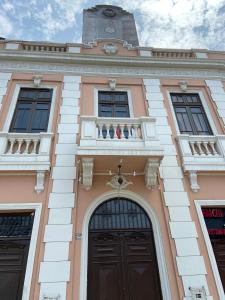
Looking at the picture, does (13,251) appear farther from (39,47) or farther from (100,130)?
(39,47)

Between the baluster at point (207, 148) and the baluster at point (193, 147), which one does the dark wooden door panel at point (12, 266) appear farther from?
the baluster at point (207, 148)

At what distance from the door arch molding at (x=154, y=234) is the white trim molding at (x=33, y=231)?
3.37 feet

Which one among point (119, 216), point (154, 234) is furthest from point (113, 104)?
point (154, 234)

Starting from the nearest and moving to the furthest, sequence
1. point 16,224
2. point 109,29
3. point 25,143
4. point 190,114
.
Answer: point 16,224 < point 25,143 < point 190,114 < point 109,29

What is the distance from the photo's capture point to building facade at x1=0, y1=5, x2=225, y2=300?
5.02 metres

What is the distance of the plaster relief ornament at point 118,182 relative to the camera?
618cm

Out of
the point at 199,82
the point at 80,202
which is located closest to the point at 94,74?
the point at 199,82

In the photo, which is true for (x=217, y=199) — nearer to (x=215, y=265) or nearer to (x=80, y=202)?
(x=215, y=265)

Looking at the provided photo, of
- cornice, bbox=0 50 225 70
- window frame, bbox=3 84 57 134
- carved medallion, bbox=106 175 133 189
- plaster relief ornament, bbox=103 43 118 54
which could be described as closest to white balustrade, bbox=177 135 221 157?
carved medallion, bbox=106 175 133 189

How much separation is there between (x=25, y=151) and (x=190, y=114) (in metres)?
5.42

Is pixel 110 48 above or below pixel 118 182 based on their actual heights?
above

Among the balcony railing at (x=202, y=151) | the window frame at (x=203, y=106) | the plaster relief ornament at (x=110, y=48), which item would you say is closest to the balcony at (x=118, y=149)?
the balcony railing at (x=202, y=151)

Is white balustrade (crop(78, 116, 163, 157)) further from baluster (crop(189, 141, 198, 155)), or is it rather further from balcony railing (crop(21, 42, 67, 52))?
balcony railing (crop(21, 42, 67, 52))

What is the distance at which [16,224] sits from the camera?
18.6 ft
